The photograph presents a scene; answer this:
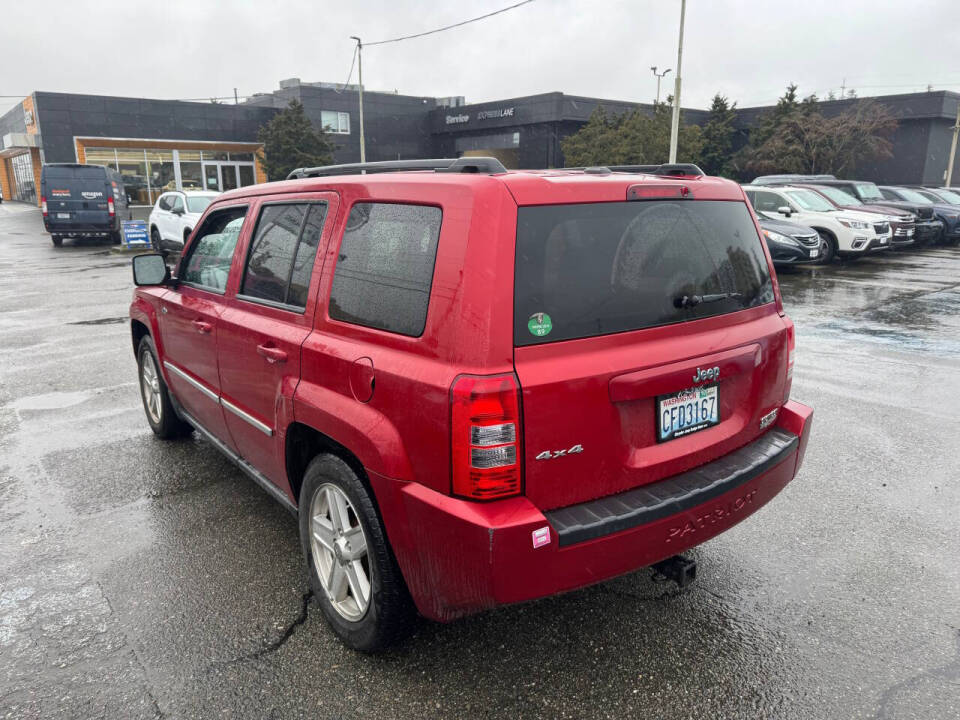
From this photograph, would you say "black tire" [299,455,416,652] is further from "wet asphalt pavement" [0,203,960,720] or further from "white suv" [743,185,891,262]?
"white suv" [743,185,891,262]

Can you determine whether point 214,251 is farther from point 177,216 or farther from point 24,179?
point 24,179

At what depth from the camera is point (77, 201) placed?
22.0 meters

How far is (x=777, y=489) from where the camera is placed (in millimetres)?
3016

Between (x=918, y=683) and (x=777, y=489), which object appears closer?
(x=918, y=683)

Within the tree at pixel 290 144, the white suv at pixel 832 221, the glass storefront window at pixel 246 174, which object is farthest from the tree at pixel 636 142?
the glass storefront window at pixel 246 174

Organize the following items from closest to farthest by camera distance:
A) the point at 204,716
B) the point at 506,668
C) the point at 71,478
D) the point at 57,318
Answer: the point at 204,716 < the point at 506,668 < the point at 71,478 < the point at 57,318

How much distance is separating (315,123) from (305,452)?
167ft

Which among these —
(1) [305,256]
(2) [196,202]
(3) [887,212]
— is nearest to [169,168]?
(2) [196,202]

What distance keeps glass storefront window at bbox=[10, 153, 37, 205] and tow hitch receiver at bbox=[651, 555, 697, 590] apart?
54.1 m

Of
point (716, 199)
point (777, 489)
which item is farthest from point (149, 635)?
point (716, 199)

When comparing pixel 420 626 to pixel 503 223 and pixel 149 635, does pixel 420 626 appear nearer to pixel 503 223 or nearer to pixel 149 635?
pixel 149 635

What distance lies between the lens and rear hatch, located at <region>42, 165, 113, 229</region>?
70.8 ft

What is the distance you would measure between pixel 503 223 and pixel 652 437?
0.95m

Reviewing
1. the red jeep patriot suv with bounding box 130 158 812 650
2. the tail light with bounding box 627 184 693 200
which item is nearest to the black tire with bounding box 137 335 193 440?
the red jeep patriot suv with bounding box 130 158 812 650
